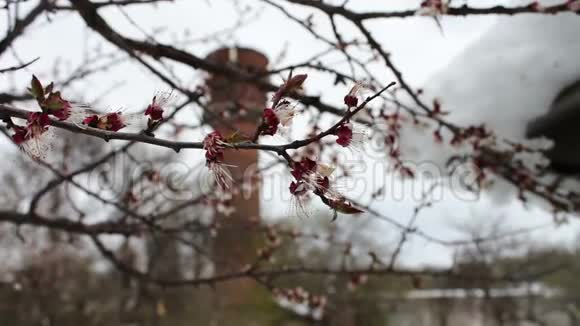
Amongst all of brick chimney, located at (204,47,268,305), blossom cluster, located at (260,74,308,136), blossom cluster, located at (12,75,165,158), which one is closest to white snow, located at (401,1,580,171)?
brick chimney, located at (204,47,268,305)

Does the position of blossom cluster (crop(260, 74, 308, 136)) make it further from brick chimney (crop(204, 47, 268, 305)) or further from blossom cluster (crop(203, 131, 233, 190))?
brick chimney (crop(204, 47, 268, 305))

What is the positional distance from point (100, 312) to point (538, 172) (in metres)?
8.04

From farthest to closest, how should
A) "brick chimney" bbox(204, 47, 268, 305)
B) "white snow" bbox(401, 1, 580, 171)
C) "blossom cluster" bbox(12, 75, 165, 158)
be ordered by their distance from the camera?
"brick chimney" bbox(204, 47, 268, 305) → "white snow" bbox(401, 1, 580, 171) → "blossom cluster" bbox(12, 75, 165, 158)

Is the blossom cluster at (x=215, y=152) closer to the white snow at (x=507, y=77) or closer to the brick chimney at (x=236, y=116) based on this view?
the brick chimney at (x=236, y=116)

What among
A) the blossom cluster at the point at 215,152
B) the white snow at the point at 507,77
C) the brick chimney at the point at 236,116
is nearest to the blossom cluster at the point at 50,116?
the blossom cluster at the point at 215,152

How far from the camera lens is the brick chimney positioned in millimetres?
1739

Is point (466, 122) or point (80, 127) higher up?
point (466, 122)

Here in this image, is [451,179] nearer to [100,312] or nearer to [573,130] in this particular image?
[573,130]

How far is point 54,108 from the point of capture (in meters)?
0.49

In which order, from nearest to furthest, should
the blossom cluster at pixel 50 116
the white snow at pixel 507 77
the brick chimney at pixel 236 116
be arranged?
the blossom cluster at pixel 50 116 < the white snow at pixel 507 77 < the brick chimney at pixel 236 116

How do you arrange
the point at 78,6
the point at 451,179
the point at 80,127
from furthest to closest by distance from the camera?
the point at 451,179 < the point at 78,6 < the point at 80,127

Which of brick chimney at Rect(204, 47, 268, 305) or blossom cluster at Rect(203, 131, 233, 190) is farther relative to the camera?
brick chimney at Rect(204, 47, 268, 305)

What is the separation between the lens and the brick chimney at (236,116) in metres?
1.74

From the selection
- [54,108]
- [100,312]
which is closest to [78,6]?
[54,108]
